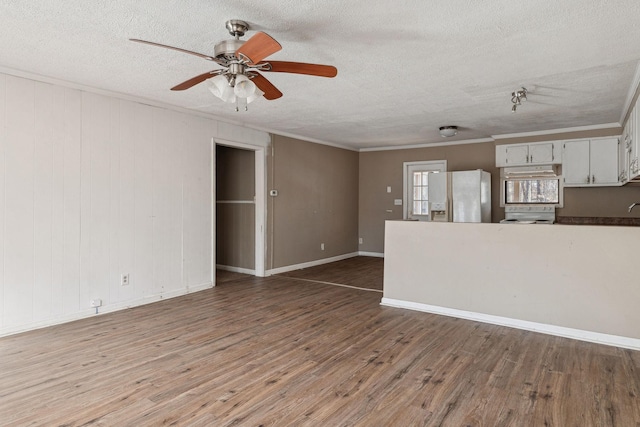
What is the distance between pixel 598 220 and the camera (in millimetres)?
5613

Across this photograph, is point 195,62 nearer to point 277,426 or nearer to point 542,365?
point 277,426

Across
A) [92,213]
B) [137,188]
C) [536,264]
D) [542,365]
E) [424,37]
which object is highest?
[424,37]

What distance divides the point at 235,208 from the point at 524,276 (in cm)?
442

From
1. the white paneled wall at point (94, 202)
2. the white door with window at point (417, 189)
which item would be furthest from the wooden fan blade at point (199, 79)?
the white door with window at point (417, 189)

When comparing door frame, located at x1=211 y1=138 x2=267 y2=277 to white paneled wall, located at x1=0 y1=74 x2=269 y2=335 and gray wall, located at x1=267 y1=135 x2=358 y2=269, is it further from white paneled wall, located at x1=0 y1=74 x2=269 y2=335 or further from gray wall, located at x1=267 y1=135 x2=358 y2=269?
white paneled wall, located at x1=0 y1=74 x2=269 y2=335

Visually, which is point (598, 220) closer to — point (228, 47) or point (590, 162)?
point (590, 162)

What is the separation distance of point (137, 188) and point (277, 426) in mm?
3248

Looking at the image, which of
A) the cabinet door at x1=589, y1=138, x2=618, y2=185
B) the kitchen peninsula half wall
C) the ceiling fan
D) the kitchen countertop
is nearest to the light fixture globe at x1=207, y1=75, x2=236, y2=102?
the ceiling fan

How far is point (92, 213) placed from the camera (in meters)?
3.88

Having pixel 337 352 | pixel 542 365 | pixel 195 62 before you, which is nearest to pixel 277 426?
pixel 337 352

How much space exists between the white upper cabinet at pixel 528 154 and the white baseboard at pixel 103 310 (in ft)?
16.7

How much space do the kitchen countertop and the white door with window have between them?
2329 millimetres

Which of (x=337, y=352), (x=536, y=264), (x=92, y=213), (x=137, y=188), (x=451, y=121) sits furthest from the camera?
(x=451, y=121)

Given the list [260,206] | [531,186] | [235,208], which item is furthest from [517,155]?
[235,208]
